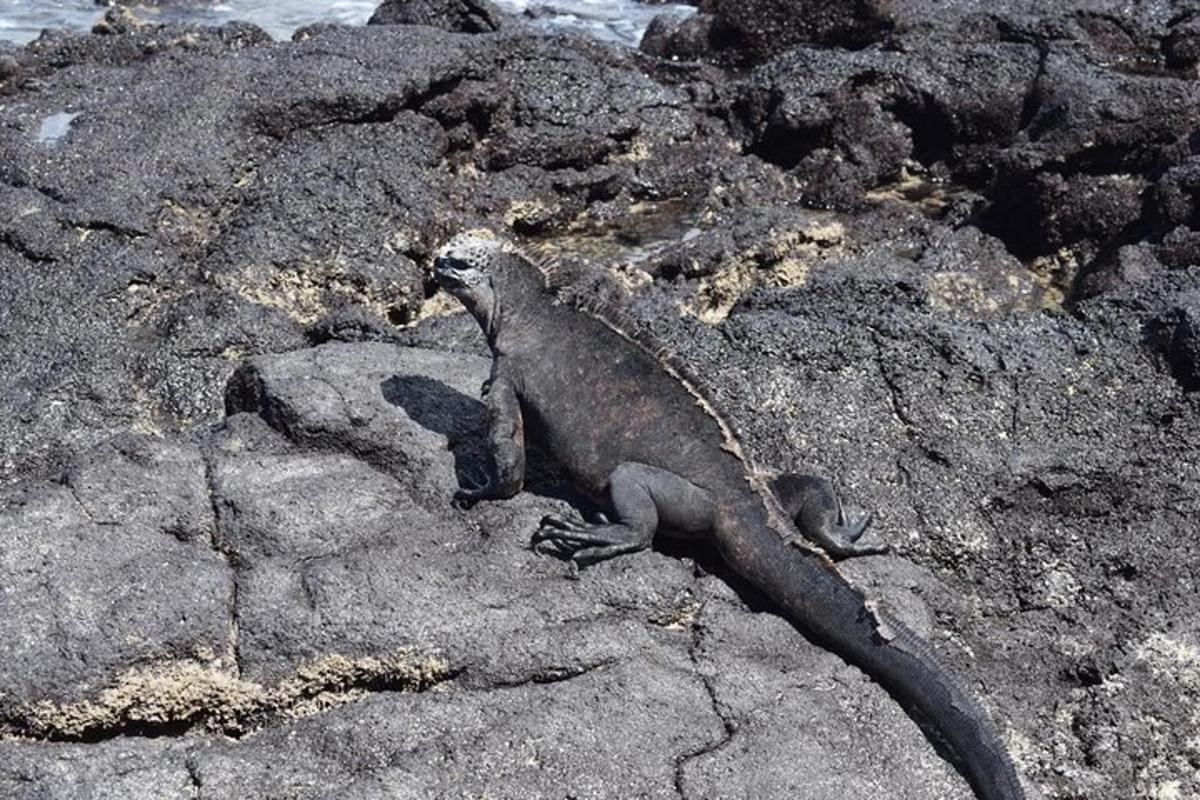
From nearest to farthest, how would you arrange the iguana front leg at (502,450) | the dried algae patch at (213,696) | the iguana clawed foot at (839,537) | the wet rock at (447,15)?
the dried algae patch at (213,696) → the iguana clawed foot at (839,537) → the iguana front leg at (502,450) → the wet rock at (447,15)

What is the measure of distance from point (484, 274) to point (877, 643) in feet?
6.18

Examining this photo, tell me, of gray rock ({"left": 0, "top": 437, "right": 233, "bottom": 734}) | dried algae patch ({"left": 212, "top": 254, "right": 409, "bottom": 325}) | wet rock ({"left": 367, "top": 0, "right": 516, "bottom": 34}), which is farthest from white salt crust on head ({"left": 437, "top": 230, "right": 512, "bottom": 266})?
wet rock ({"left": 367, "top": 0, "right": 516, "bottom": 34})

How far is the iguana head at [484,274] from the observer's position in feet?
16.3

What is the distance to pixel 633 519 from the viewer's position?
434cm

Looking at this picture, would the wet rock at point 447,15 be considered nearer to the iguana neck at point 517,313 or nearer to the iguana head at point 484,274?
the iguana head at point 484,274

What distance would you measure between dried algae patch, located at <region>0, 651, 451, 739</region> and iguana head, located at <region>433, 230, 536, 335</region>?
1.46 meters

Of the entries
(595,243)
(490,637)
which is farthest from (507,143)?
(490,637)

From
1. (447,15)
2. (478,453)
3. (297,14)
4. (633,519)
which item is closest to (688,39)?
(447,15)

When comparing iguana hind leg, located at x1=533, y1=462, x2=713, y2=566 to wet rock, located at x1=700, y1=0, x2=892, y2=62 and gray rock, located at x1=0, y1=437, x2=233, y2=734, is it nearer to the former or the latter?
gray rock, located at x1=0, y1=437, x2=233, y2=734

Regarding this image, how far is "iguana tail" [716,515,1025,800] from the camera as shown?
3.72m

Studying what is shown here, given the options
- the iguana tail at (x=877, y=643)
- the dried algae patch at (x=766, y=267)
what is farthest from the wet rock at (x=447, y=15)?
the iguana tail at (x=877, y=643)

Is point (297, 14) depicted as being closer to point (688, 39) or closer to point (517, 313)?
point (688, 39)

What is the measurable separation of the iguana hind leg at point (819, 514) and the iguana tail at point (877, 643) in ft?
0.79

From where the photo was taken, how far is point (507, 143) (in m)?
9.38
